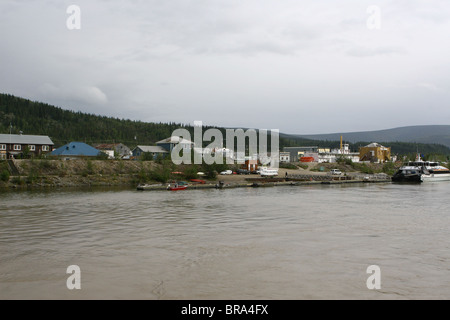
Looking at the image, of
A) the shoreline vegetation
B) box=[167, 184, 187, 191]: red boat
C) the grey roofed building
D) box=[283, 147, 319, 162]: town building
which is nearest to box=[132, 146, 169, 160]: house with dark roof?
the shoreline vegetation

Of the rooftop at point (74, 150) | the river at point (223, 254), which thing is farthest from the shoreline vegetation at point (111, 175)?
the river at point (223, 254)

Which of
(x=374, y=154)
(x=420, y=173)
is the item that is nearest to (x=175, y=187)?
(x=420, y=173)

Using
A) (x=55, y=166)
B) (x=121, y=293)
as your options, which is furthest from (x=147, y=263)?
(x=55, y=166)

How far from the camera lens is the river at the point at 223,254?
41.8 feet

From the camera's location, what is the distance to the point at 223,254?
17016mm

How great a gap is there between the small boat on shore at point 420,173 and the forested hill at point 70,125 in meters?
90.2

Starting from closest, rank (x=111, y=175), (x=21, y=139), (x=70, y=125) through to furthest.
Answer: (x=111, y=175) → (x=21, y=139) → (x=70, y=125)

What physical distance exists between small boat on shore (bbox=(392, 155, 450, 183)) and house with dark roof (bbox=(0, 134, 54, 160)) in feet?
253

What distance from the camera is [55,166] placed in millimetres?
64062

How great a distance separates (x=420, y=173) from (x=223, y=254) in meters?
75.9

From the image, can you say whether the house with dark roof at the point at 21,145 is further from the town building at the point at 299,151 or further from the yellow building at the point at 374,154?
the yellow building at the point at 374,154

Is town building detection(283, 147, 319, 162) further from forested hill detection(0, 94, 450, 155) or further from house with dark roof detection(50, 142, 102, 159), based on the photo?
house with dark roof detection(50, 142, 102, 159)

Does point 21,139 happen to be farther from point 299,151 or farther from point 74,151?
point 299,151

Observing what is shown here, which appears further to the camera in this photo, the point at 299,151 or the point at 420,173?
the point at 299,151
